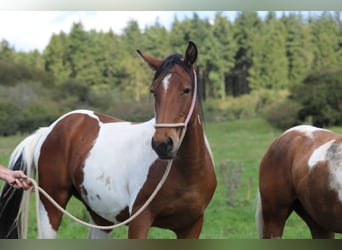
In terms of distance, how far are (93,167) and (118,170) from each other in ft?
0.78

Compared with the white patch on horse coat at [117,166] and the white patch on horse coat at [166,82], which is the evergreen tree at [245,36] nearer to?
the white patch on horse coat at [117,166]

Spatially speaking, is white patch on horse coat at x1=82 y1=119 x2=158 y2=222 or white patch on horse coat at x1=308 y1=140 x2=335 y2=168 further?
white patch on horse coat at x1=308 y1=140 x2=335 y2=168

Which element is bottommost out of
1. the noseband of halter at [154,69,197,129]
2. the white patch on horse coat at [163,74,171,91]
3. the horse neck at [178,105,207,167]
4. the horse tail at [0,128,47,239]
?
the horse tail at [0,128,47,239]

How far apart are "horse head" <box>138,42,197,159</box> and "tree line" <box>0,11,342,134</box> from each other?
4496 mm

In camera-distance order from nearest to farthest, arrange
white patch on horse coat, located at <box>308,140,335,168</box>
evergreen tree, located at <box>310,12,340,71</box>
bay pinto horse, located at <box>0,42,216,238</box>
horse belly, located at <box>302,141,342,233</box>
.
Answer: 1. bay pinto horse, located at <box>0,42,216,238</box>
2. horse belly, located at <box>302,141,342,233</box>
3. white patch on horse coat, located at <box>308,140,335,168</box>
4. evergreen tree, located at <box>310,12,340,71</box>

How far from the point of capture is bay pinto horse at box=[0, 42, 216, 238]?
2516 mm

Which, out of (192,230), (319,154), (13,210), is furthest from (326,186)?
(13,210)

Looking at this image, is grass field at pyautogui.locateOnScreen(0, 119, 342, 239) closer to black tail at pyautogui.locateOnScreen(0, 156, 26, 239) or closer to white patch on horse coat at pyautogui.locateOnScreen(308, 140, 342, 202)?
black tail at pyautogui.locateOnScreen(0, 156, 26, 239)

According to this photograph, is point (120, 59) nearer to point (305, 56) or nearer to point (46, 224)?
point (305, 56)

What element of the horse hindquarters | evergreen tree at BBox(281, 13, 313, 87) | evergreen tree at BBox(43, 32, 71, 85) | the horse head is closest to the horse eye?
the horse head

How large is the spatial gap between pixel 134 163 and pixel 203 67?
4.87 meters

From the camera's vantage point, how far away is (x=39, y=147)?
3.56 m

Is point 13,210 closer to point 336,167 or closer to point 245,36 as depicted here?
point 336,167

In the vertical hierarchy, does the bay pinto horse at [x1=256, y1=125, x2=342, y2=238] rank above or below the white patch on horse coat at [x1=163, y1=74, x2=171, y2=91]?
below
